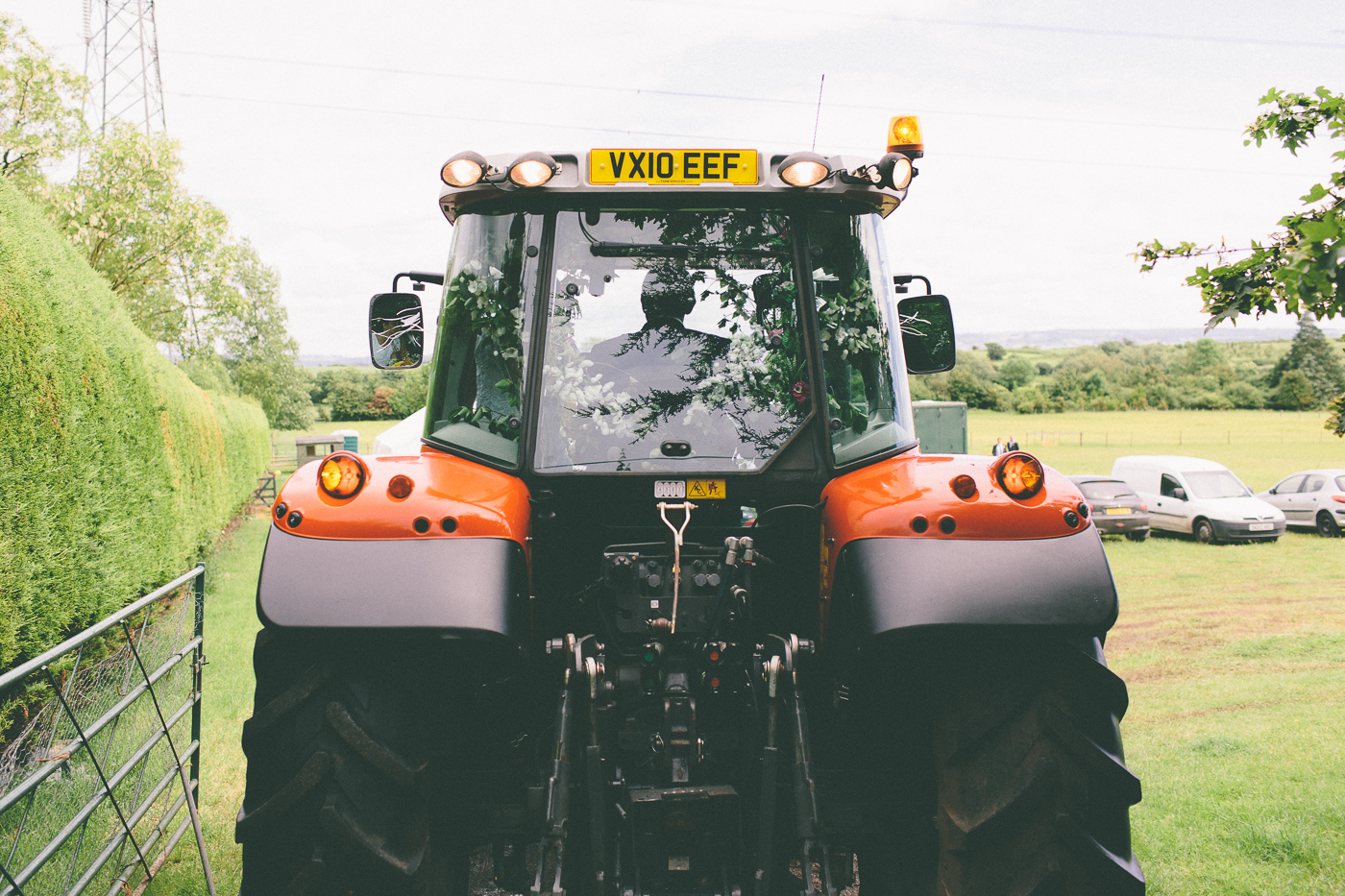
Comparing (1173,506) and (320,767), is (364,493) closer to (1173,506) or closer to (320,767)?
(320,767)

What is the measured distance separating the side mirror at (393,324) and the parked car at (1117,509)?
2119 cm

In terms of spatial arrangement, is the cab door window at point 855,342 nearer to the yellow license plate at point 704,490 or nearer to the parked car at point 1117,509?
the yellow license plate at point 704,490

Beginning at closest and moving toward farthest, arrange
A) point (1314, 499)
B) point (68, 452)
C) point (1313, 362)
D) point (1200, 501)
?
point (68, 452) → point (1200, 501) → point (1314, 499) → point (1313, 362)

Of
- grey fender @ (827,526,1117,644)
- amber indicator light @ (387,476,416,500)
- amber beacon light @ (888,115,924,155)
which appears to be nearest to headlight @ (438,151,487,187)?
amber indicator light @ (387,476,416,500)

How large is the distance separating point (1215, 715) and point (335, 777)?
790cm

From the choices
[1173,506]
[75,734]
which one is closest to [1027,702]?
[75,734]

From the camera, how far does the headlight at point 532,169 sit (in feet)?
9.19

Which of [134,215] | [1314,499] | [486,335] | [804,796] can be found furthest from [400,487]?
[1314,499]

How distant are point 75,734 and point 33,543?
326 centimetres

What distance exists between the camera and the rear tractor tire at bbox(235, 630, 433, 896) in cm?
233

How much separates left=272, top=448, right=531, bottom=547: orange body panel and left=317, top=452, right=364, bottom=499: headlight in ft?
0.07

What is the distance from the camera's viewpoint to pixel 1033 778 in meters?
2.34

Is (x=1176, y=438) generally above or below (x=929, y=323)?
below

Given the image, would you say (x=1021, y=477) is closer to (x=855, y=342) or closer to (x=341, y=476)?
(x=855, y=342)
